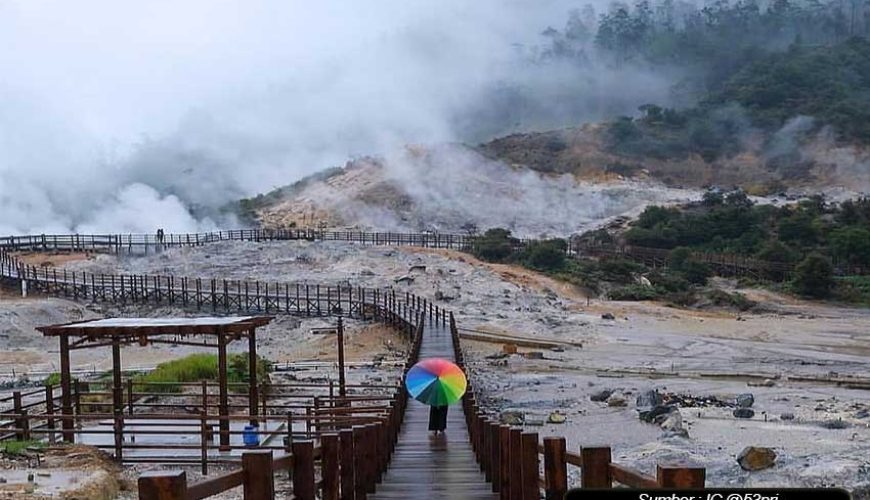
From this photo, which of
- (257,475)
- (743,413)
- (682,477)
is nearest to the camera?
(682,477)

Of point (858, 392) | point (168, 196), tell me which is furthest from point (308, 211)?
point (858, 392)

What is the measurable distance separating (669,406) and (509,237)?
152 ft

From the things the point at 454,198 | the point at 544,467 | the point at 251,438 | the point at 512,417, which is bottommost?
the point at 512,417

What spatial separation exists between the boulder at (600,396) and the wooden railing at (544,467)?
10.2 metres

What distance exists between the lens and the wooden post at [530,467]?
7141 millimetres

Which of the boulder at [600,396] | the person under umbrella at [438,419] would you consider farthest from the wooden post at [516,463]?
the boulder at [600,396]

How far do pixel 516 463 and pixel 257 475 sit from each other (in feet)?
10.5

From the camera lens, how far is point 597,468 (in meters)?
5.38

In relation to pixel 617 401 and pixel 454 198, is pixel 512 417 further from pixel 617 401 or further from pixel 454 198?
pixel 454 198

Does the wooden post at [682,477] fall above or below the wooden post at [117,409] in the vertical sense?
above

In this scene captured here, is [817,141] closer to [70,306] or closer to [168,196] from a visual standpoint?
[168,196]

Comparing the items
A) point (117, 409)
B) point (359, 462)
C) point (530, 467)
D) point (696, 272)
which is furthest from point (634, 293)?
point (530, 467)

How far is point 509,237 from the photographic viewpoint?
65.6 meters

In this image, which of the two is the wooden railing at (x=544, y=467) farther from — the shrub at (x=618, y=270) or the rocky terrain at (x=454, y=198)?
the rocky terrain at (x=454, y=198)
